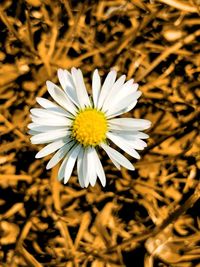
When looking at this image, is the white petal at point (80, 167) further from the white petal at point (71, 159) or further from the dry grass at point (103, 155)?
the dry grass at point (103, 155)

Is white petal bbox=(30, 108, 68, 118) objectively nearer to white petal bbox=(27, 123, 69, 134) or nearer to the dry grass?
white petal bbox=(27, 123, 69, 134)

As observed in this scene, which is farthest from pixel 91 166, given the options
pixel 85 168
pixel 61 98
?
pixel 61 98

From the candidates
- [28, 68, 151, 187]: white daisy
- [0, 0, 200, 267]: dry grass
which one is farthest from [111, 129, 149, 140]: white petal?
[0, 0, 200, 267]: dry grass

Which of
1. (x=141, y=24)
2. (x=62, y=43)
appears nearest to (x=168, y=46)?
(x=141, y=24)

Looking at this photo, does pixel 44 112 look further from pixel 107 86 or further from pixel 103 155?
pixel 103 155

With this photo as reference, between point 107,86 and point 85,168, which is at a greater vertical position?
point 107,86

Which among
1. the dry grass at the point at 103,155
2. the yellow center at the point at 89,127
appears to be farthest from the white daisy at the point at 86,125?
the dry grass at the point at 103,155

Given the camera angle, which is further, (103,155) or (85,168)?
(103,155)
